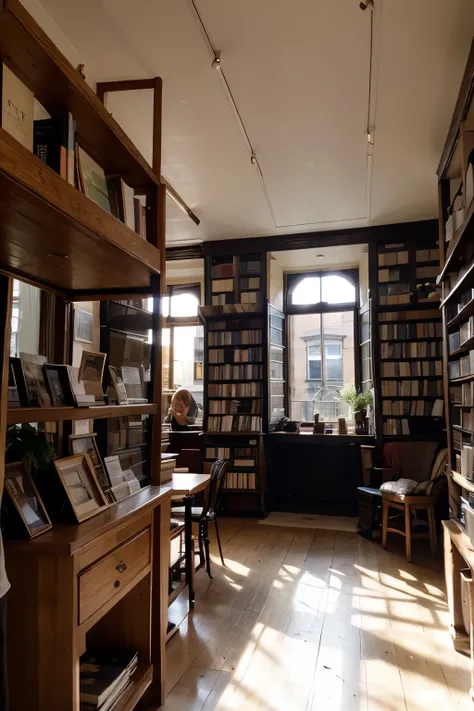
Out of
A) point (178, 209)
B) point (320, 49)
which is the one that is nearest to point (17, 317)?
point (320, 49)

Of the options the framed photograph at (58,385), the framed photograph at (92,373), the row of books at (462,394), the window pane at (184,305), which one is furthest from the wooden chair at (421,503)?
the window pane at (184,305)

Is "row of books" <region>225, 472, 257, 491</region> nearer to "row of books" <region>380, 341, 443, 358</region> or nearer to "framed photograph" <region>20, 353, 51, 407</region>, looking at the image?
"row of books" <region>380, 341, 443, 358</region>

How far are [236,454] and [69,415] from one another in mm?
4769

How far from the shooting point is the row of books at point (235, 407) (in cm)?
641

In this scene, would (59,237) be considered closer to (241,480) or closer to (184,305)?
(241,480)

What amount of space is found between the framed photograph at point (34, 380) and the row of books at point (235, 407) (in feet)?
15.4

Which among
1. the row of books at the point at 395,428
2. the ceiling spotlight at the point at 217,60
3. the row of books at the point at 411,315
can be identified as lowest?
the row of books at the point at 395,428

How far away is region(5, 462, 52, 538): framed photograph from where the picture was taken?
1.62m

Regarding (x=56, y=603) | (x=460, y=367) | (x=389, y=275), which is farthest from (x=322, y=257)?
(x=56, y=603)

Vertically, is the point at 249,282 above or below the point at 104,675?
above

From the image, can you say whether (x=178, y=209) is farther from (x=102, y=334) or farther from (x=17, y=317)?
(x=17, y=317)

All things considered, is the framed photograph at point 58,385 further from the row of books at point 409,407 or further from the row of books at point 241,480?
the row of books at point 409,407

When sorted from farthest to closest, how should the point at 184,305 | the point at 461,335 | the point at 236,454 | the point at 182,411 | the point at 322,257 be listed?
1. the point at 184,305
2. the point at 182,411
3. the point at 322,257
4. the point at 236,454
5. the point at 461,335

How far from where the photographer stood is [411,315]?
19.5ft
